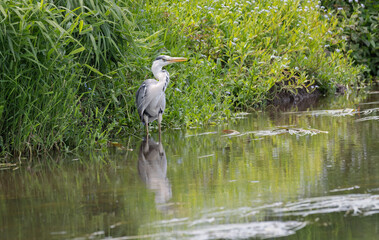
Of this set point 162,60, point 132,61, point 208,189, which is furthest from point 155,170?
point 132,61

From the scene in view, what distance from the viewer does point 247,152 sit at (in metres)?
6.62

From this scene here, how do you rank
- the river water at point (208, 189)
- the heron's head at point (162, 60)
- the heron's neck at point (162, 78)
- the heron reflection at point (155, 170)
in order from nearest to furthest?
1. the river water at point (208, 189)
2. the heron reflection at point (155, 170)
3. the heron's neck at point (162, 78)
4. the heron's head at point (162, 60)

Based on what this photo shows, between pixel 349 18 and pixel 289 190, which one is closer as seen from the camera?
pixel 289 190

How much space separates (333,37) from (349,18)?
1.88 metres

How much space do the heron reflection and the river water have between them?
0.4 inches

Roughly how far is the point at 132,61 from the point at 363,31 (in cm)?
862

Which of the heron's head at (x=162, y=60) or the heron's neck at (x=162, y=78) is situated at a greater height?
the heron's head at (x=162, y=60)

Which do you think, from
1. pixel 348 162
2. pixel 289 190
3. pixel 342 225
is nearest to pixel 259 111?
pixel 348 162

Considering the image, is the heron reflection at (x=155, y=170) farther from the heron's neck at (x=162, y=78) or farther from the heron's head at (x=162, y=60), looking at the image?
the heron's head at (x=162, y=60)

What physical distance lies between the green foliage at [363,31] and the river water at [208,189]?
780cm

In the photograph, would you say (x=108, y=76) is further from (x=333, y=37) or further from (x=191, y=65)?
(x=333, y=37)

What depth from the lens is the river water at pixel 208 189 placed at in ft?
13.0

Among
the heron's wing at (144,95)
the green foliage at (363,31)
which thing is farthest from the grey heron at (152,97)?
the green foliage at (363,31)

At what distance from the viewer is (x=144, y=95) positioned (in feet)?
26.2
